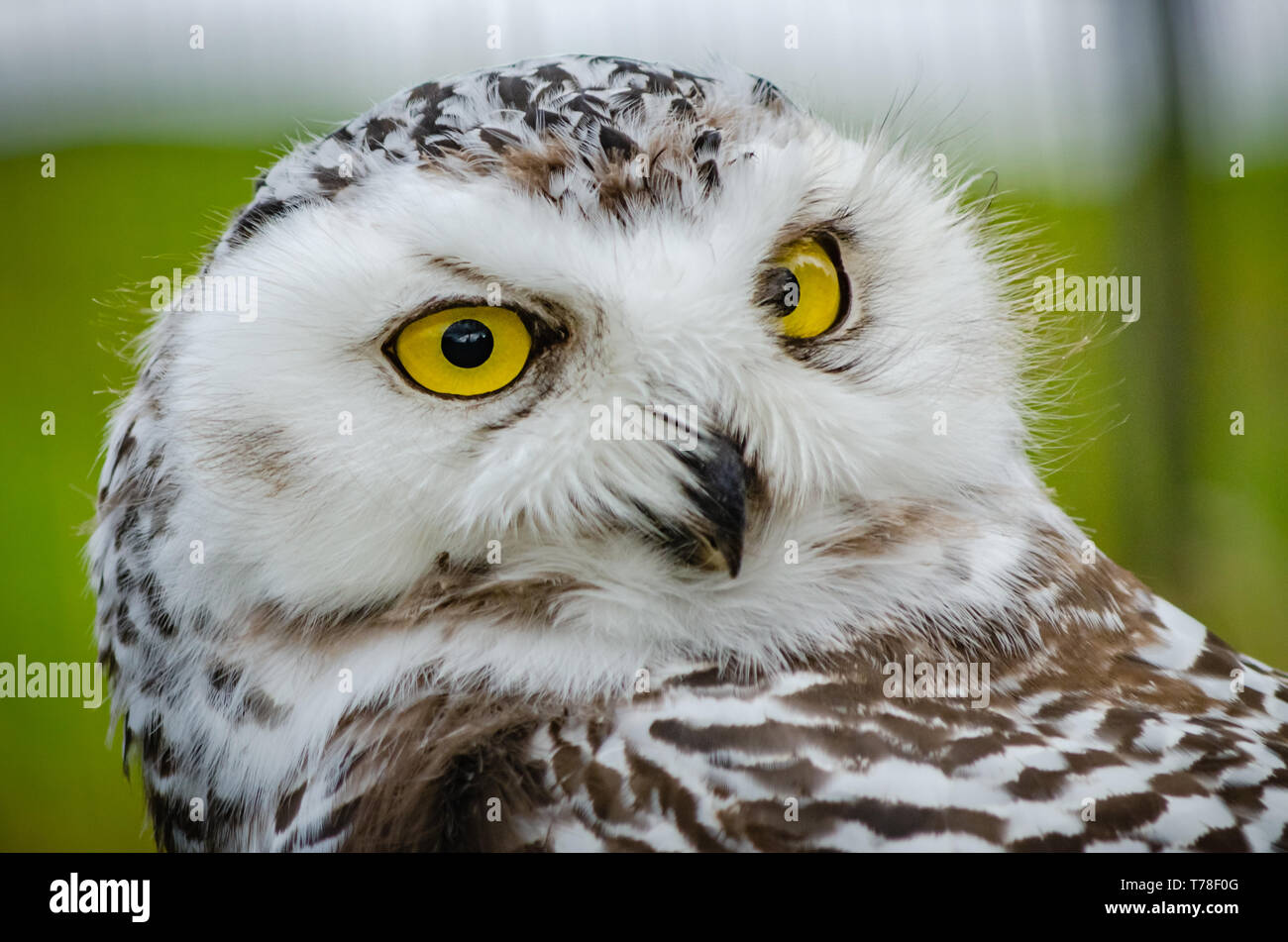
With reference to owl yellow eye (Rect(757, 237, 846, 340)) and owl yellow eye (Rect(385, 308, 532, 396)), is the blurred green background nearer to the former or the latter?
owl yellow eye (Rect(757, 237, 846, 340))

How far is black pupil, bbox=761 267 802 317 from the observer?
0.71 m

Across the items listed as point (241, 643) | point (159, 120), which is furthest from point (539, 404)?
point (159, 120)

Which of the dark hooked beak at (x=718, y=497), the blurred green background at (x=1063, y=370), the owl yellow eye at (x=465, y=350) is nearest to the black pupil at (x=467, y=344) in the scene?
the owl yellow eye at (x=465, y=350)

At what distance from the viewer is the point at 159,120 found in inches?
46.8

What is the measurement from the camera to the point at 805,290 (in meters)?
0.74

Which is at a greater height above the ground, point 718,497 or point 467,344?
point 467,344

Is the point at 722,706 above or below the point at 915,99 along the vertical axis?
below

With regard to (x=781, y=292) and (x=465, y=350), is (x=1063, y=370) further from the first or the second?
(x=465, y=350)

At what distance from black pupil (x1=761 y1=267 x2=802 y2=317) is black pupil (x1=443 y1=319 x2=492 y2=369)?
212mm

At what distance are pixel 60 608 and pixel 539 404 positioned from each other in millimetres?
859

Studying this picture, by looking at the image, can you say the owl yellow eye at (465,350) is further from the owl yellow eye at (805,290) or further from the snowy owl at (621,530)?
the owl yellow eye at (805,290)

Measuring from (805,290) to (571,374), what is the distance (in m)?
0.20

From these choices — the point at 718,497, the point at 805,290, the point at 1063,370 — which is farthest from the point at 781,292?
the point at 1063,370
